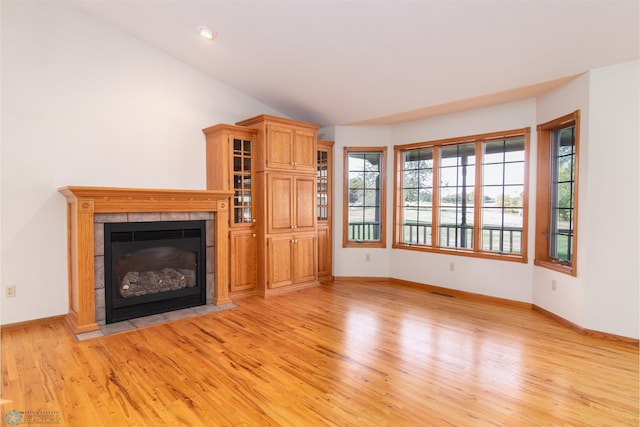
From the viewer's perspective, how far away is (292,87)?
486 centimetres

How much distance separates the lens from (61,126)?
3.84m

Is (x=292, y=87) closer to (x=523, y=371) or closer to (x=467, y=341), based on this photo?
(x=467, y=341)

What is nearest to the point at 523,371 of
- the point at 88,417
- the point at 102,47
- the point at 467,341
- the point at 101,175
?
the point at 467,341

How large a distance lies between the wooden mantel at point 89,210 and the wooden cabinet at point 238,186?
0.47 meters

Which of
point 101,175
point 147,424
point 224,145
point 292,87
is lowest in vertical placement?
point 147,424

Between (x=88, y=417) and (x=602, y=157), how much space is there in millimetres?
4547

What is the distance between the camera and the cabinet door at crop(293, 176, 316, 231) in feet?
17.1

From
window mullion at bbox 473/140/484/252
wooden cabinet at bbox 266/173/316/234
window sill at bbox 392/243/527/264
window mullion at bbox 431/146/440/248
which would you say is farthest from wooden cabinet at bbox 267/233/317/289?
window mullion at bbox 473/140/484/252

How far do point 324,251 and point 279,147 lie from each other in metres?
1.84

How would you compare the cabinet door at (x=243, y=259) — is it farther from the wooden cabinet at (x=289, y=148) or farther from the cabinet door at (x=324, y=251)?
the cabinet door at (x=324, y=251)

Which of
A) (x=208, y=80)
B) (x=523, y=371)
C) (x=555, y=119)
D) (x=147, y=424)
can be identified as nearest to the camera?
(x=147, y=424)

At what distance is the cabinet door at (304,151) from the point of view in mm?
5160

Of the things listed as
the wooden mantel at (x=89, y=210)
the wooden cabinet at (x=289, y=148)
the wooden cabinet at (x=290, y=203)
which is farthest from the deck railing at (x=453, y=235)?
the wooden mantel at (x=89, y=210)

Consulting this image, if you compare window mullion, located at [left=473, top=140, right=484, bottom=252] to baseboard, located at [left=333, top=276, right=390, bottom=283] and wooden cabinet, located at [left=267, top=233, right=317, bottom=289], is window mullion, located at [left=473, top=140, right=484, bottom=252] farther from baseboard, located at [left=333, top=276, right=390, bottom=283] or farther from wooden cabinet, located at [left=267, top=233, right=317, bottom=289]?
wooden cabinet, located at [left=267, top=233, right=317, bottom=289]
